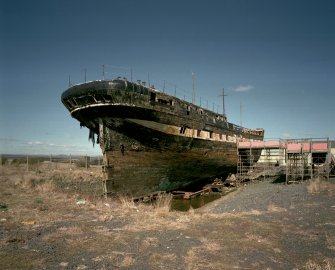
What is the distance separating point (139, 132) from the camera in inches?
Result: 694

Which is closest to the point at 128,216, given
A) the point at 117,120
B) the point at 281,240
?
the point at 281,240

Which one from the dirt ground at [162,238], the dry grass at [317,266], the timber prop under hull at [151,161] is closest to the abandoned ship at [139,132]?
the timber prop under hull at [151,161]

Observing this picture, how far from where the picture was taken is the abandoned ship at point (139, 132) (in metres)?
16.6

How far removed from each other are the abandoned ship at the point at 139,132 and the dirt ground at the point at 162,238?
4.82m

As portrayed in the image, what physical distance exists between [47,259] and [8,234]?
2717 mm

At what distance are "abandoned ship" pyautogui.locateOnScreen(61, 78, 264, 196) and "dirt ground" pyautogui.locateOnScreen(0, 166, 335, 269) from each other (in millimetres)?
4822

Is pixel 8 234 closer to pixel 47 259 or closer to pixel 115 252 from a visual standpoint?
pixel 47 259

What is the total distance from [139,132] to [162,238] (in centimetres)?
1033

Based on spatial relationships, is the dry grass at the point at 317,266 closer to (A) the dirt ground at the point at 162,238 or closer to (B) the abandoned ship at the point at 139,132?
(A) the dirt ground at the point at 162,238

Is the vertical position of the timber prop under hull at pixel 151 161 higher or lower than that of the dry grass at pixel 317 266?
higher

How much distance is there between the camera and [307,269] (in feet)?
18.3

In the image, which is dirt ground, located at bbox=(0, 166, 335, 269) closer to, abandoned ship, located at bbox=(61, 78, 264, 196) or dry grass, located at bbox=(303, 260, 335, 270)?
dry grass, located at bbox=(303, 260, 335, 270)

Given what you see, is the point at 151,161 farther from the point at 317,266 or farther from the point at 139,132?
the point at 317,266

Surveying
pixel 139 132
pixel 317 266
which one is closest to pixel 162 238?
pixel 317 266
